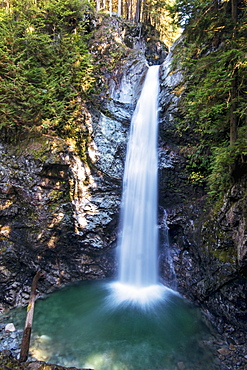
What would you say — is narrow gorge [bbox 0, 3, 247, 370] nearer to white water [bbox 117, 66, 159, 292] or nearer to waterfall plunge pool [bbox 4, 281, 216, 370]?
waterfall plunge pool [bbox 4, 281, 216, 370]

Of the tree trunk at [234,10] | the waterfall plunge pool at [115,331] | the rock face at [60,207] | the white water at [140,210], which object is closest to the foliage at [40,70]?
the rock face at [60,207]

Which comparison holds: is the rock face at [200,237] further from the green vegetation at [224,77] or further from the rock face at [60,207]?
the rock face at [60,207]

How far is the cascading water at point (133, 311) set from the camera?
233 inches

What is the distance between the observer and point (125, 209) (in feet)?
35.2

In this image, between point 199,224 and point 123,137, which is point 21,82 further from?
point 199,224

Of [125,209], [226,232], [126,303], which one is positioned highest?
[125,209]

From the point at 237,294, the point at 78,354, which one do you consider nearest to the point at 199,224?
the point at 237,294

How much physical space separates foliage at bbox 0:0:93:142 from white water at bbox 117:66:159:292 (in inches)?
142

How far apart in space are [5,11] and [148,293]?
14.6m

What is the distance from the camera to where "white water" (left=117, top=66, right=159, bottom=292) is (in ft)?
32.9

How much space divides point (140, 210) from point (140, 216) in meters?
0.29

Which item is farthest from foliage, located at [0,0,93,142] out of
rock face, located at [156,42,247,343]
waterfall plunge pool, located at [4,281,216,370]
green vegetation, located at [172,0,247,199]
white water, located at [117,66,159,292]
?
waterfall plunge pool, located at [4,281,216,370]

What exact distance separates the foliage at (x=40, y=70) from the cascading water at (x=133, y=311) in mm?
3755

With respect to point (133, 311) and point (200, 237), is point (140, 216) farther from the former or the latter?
point (133, 311)
